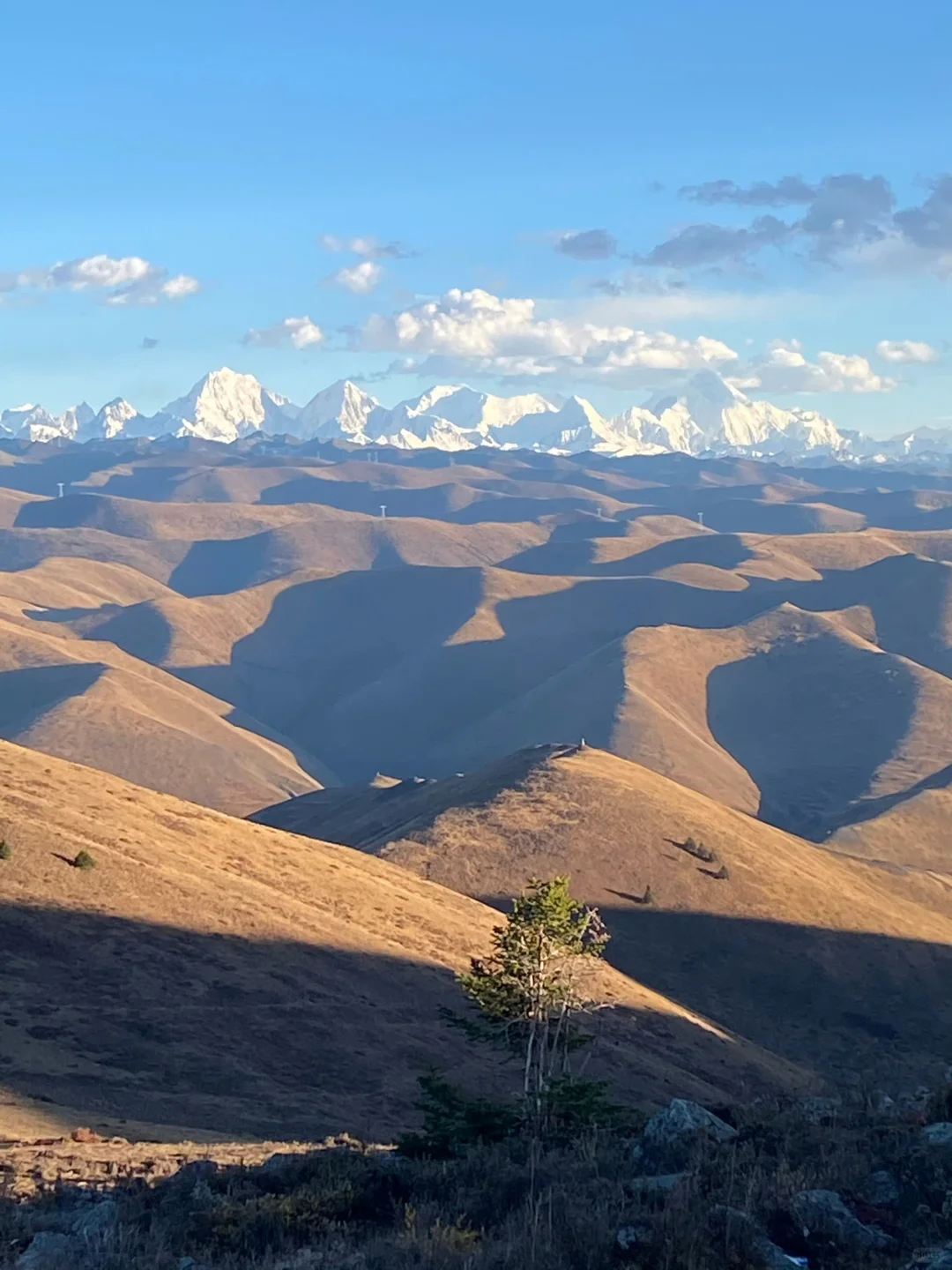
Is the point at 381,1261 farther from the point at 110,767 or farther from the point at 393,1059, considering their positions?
the point at 110,767

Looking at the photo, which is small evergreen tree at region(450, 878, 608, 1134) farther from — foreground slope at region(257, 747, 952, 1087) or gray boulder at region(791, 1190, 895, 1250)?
foreground slope at region(257, 747, 952, 1087)

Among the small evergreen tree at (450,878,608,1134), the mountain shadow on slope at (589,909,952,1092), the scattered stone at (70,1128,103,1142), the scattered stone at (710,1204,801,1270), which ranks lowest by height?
the mountain shadow on slope at (589,909,952,1092)

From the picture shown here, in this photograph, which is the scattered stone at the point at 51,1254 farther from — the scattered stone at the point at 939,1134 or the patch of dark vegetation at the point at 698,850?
the patch of dark vegetation at the point at 698,850

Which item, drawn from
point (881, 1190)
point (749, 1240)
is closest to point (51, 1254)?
point (749, 1240)

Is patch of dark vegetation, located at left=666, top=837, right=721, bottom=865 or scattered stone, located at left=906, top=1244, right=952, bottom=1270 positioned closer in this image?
scattered stone, located at left=906, top=1244, right=952, bottom=1270

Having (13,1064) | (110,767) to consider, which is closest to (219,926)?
(13,1064)

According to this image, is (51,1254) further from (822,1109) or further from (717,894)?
(717,894)

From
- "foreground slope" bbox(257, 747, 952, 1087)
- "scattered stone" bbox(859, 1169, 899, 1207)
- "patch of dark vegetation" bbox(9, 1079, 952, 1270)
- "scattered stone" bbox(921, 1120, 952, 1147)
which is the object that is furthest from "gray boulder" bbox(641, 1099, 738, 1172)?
"foreground slope" bbox(257, 747, 952, 1087)
